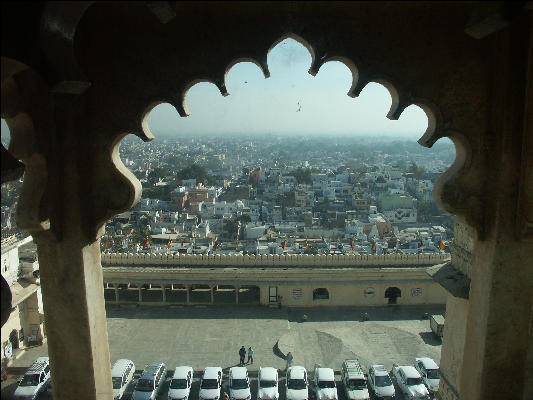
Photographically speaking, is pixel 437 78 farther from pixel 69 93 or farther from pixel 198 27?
pixel 69 93

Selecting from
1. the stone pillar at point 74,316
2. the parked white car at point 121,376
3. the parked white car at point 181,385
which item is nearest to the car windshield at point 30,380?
the parked white car at point 121,376

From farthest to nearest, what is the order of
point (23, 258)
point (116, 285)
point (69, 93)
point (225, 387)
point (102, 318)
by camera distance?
point (116, 285) < point (23, 258) < point (225, 387) < point (102, 318) < point (69, 93)

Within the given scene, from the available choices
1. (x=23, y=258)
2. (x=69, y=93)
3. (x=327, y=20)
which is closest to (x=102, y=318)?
(x=69, y=93)

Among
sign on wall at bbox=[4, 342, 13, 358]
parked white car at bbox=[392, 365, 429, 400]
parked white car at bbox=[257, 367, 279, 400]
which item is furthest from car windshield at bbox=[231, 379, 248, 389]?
sign on wall at bbox=[4, 342, 13, 358]

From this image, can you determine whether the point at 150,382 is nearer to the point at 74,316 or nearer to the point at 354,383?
the point at 354,383

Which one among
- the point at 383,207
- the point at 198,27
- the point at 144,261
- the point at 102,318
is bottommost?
the point at 383,207

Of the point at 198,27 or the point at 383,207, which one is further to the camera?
the point at 383,207
